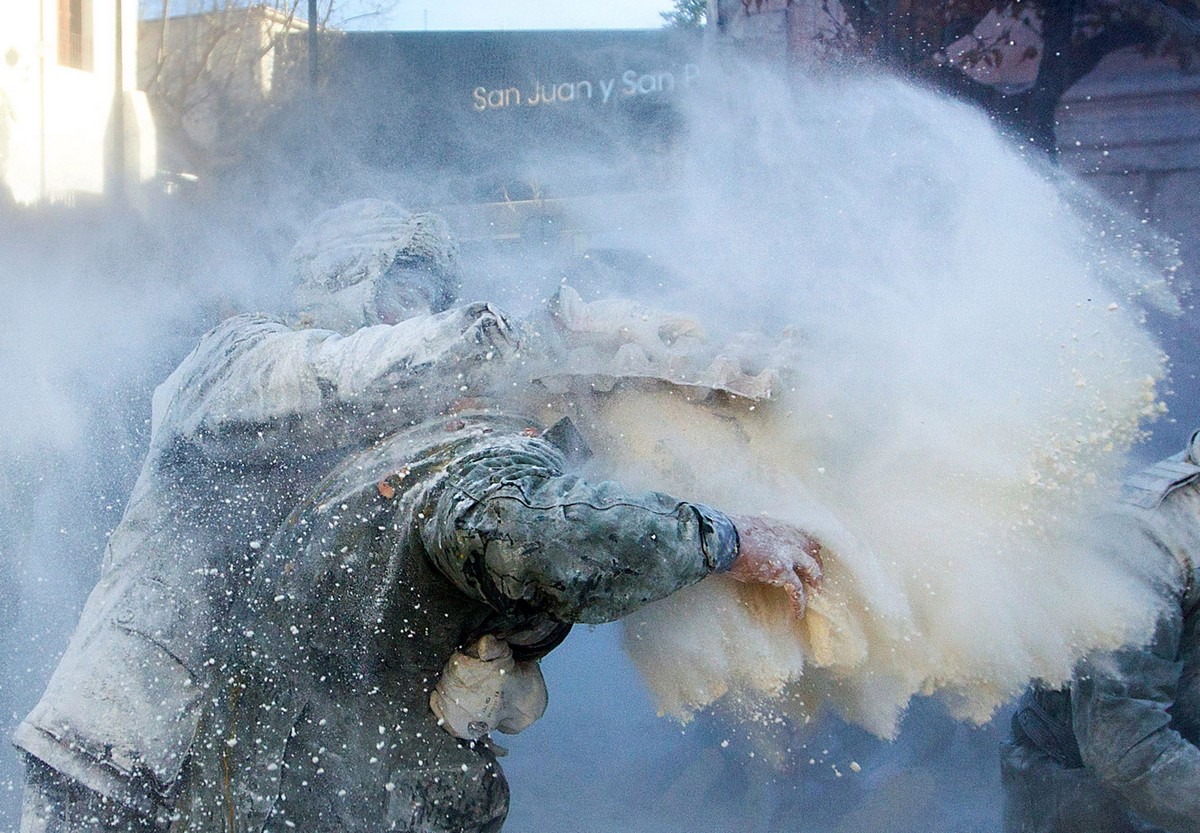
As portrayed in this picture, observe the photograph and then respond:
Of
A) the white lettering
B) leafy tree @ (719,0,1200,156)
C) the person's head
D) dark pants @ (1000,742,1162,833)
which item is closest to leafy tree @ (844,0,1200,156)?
leafy tree @ (719,0,1200,156)

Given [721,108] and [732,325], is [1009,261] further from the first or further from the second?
[721,108]

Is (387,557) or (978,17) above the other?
(978,17)

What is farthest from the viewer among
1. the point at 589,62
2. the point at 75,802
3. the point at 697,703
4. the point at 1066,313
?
the point at 589,62

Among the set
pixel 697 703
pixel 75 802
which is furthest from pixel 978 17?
pixel 75 802

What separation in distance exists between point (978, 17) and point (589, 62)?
4.64ft

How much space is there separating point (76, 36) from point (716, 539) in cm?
272

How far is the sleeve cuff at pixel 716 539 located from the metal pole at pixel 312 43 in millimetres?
2590

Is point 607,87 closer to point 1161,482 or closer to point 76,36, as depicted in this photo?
point 76,36

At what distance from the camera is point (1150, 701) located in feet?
8.42

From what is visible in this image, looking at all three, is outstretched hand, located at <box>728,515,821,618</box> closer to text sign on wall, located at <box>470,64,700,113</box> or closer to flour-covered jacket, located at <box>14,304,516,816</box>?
flour-covered jacket, located at <box>14,304,516,816</box>

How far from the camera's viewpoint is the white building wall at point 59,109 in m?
2.96

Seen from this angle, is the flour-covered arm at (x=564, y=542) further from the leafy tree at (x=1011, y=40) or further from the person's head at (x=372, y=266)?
the leafy tree at (x=1011, y=40)

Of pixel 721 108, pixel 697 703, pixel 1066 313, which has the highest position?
pixel 721 108

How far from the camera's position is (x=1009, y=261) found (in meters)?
2.65
